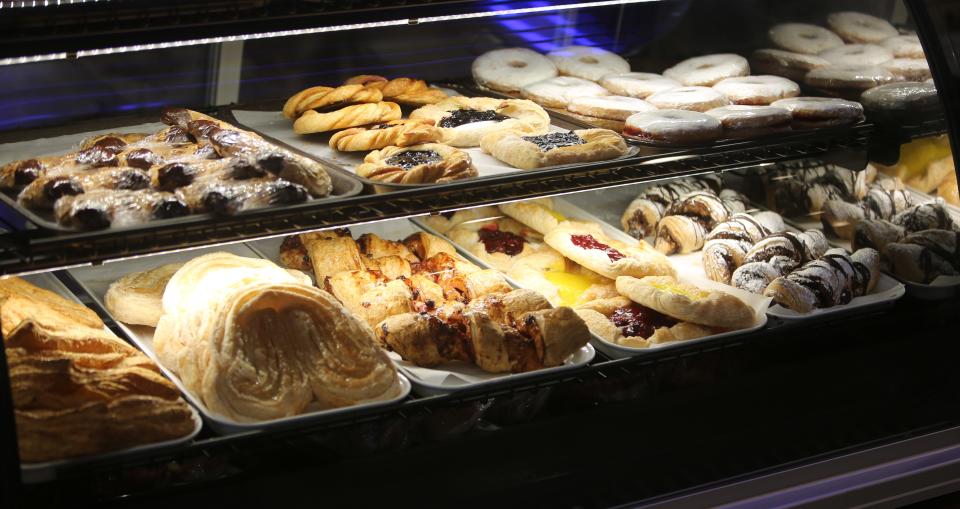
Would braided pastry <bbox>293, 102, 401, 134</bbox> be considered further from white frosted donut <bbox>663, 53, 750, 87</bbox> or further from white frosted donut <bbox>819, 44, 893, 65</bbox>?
white frosted donut <bbox>819, 44, 893, 65</bbox>

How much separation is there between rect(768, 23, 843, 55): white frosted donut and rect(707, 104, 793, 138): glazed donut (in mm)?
731

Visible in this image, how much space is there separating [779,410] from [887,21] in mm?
1645

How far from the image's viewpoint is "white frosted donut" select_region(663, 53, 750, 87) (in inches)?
136

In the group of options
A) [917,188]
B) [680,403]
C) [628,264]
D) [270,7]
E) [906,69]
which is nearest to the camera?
[270,7]

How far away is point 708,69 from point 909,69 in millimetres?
642

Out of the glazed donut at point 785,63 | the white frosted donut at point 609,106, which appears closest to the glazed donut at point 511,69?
the white frosted donut at point 609,106

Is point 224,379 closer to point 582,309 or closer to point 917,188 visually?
point 582,309

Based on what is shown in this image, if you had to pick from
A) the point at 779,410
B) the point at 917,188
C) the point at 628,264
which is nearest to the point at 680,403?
the point at 779,410

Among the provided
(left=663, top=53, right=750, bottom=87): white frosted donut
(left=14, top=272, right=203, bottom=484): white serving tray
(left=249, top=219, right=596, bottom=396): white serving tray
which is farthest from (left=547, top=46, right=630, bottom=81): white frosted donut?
(left=14, top=272, right=203, bottom=484): white serving tray

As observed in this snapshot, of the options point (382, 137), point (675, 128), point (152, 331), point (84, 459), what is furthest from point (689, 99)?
point (84, 459)

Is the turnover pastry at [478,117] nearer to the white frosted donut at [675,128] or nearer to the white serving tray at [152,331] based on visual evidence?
the white frosted donut at [675,128]

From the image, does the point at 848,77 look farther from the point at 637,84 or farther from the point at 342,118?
the point at 342,118

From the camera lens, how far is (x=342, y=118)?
291cm

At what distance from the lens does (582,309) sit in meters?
2.99
